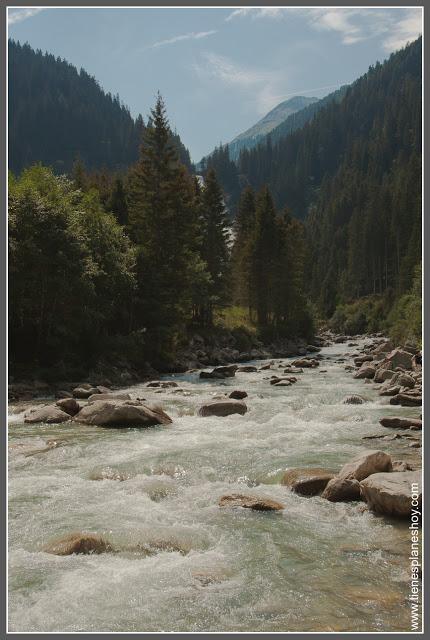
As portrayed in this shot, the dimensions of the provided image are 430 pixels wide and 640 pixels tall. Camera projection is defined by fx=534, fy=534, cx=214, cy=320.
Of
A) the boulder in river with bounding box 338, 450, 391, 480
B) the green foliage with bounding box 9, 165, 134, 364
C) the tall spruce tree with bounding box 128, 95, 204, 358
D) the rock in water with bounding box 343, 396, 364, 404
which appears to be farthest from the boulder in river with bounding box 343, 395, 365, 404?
the tall spruce tree with bounding box 128, 95, 204, 358

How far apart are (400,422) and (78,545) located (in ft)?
34.1

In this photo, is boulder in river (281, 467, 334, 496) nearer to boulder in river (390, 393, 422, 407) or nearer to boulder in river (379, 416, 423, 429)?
boulder in river (379, 416, 423, 429)

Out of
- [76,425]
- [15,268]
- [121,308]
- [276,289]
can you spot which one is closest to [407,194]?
[276,289]

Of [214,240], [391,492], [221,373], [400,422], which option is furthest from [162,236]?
[391,492]

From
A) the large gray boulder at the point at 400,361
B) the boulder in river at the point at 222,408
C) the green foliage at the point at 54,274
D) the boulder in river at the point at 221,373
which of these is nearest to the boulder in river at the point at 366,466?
the boulder in river at the point at 222,408

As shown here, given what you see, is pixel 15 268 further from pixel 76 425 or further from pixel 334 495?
pixel 334 495

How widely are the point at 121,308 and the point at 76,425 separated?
16730mm

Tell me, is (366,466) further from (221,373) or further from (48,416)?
(221,373)

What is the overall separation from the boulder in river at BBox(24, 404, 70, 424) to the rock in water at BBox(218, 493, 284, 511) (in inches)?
326

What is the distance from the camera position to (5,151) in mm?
5129

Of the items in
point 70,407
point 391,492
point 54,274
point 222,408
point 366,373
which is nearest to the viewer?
point 391,492

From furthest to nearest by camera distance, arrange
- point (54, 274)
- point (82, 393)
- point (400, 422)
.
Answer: point (54, 274), point (82, 393), point (400, 422)

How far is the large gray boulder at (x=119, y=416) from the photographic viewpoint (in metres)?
15.4

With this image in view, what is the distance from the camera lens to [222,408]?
17188 mm
